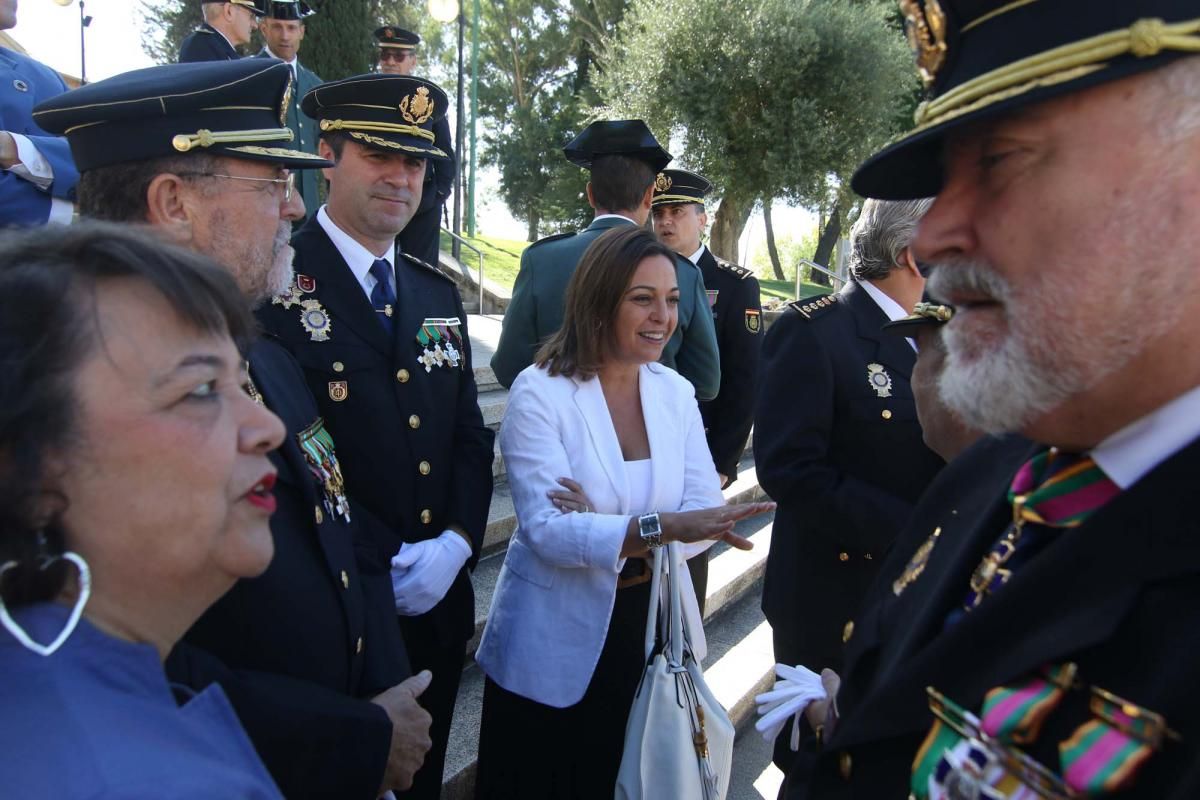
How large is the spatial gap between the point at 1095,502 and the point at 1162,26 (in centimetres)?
58

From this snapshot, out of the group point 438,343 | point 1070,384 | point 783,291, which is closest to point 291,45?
point 438,343

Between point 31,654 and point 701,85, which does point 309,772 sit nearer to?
point 31,654

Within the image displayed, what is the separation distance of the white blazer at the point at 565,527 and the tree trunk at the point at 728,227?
1599 cm

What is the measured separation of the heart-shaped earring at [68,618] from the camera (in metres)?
1.05

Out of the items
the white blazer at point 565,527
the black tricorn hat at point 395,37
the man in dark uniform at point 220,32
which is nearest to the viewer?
the white blazer at point 565,527

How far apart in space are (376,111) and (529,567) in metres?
1.71

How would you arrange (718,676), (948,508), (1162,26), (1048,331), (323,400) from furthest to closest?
(718,676) < (323,400) < (948,508) < (1048,331) < (1162,26)

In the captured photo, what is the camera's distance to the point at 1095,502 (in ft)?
3.55

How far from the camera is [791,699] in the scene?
1.87 metres

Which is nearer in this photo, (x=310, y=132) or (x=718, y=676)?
(x=718, y=676)

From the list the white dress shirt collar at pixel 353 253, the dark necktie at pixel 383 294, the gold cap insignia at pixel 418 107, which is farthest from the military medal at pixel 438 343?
the gold cap insignia at pixel 418 107

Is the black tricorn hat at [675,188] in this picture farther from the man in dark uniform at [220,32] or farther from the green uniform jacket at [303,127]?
the man in dark uniform at [220,32]

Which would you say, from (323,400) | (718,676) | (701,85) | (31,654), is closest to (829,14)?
(701,85)

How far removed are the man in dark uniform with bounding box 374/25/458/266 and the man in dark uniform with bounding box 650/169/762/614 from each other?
1.36 m
